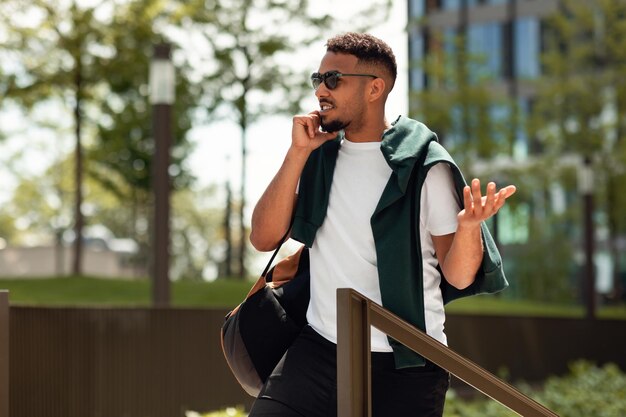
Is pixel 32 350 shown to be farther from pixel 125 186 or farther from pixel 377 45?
pixel 125 186

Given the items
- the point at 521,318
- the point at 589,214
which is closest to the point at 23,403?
the point at 521,318

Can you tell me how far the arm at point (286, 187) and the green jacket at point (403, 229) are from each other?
5 cm

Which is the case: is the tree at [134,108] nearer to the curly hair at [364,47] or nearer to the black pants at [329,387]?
the curly hair at [364,47]

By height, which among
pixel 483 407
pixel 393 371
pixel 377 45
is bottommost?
pixel 483 407

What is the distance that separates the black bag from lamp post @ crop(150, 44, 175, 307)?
7.64 m

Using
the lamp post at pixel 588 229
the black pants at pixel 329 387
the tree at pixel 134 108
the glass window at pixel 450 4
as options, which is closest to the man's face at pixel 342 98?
the black pants at pixel 329 387

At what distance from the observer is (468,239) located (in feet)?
10.3

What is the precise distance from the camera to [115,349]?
9312 mm

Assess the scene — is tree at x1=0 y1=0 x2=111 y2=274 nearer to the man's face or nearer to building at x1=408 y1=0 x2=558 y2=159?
the man's face

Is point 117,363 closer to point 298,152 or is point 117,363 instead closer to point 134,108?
point 298,152

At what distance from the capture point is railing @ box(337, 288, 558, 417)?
284 cm

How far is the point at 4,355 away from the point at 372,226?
103 centimetres

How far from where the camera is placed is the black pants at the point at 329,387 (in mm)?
3199

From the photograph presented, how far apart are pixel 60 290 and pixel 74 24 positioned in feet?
18.7
